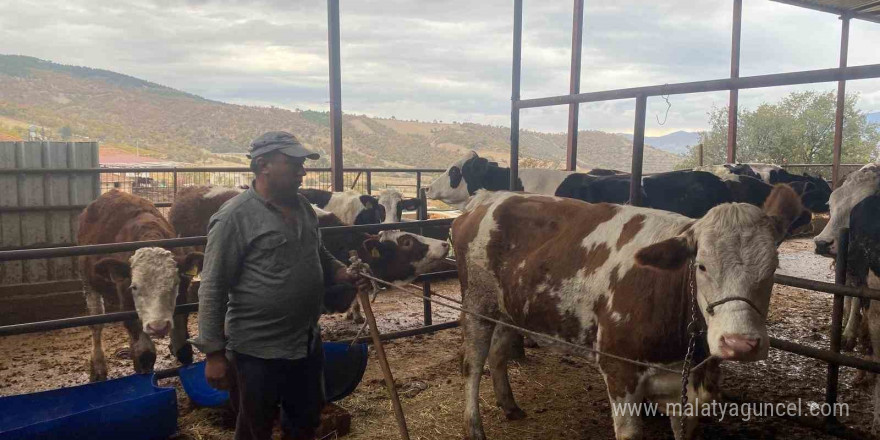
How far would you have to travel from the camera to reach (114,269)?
4.58 m

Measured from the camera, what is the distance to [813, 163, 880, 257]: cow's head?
4.80m

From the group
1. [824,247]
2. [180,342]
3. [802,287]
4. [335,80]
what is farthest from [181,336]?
[824,247]

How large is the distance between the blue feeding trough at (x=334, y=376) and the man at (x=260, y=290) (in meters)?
1.53

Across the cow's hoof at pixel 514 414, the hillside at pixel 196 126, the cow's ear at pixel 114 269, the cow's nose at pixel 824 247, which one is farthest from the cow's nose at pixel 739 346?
the hillside at pixel 196 126

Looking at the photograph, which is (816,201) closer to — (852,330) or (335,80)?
(852,330)

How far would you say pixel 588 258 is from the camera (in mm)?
3383

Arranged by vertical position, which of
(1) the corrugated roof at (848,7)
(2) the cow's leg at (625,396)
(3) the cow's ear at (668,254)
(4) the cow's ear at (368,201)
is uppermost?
(1) the corrugated roof at (848,7)

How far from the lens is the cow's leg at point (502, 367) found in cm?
438

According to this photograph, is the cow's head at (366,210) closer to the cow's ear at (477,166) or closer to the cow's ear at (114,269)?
the cow's ear at (477,166)

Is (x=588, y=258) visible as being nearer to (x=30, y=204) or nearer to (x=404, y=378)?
(x=404, y=378)

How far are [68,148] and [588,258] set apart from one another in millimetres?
7661

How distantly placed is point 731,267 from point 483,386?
3041 mm

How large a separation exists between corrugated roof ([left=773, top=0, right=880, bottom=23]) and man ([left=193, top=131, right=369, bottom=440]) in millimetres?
12073

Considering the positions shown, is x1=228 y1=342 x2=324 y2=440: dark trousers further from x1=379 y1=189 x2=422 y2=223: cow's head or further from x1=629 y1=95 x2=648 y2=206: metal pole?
x1=379 y1=189 x2=422 y2=223: cow's head
